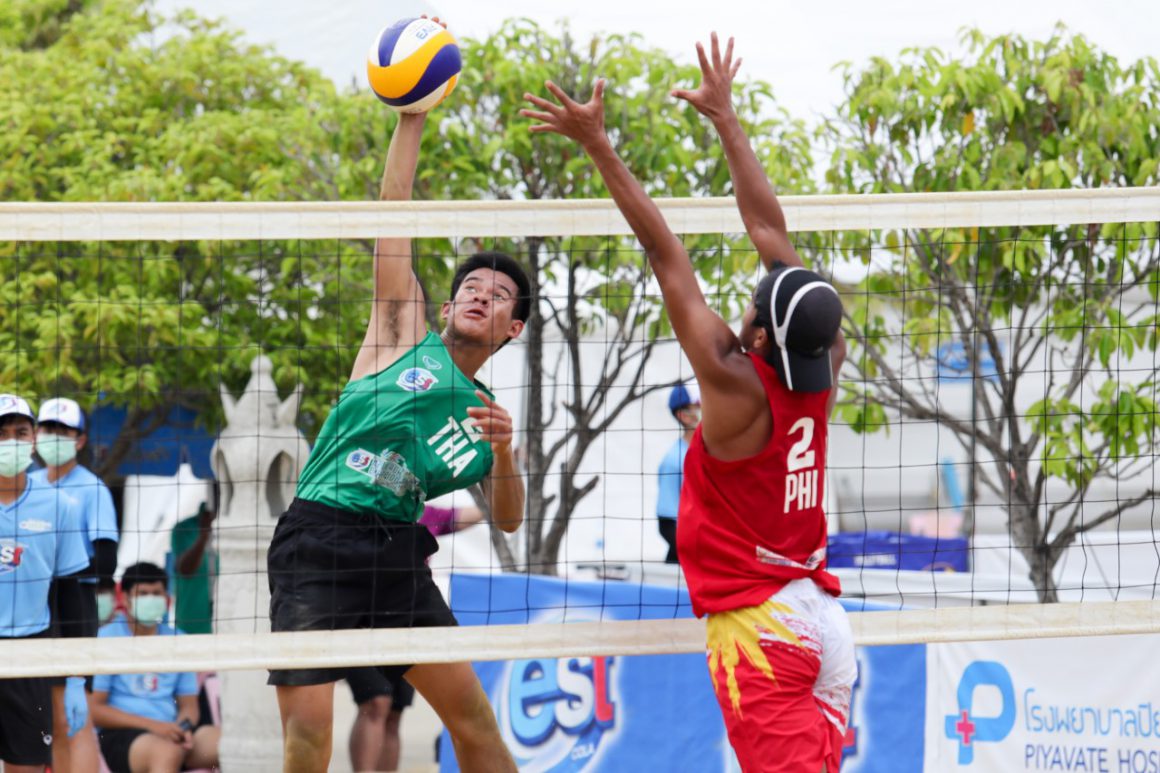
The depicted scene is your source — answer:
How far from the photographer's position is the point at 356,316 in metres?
10.6

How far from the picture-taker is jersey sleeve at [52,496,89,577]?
A: 6.54 metres

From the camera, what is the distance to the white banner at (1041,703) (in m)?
6.39

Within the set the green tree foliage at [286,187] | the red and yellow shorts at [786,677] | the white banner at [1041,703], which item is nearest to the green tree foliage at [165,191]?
the green tree foliage at [286,187]

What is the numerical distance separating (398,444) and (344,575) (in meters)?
0.51

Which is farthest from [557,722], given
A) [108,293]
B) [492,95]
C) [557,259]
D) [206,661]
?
[108,293]

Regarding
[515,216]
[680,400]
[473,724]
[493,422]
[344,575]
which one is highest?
[515,216]

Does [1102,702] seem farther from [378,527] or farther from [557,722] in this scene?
[378,527]

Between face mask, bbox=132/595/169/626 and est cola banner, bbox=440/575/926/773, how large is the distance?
215cm

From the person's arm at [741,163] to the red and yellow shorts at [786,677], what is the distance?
1106mm

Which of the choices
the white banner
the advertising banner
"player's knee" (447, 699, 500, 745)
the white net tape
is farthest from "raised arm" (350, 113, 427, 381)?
the white banner

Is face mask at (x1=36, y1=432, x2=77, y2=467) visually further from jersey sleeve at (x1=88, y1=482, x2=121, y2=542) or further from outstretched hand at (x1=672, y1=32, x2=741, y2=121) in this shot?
outstretched hand at (x1=672, y1=32, x2=741, y2=121)

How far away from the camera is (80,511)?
6797 mm

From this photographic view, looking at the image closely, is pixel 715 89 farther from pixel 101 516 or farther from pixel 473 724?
pixel 101 516

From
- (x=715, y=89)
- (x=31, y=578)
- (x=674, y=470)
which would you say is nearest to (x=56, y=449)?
(x=31, y=578)
